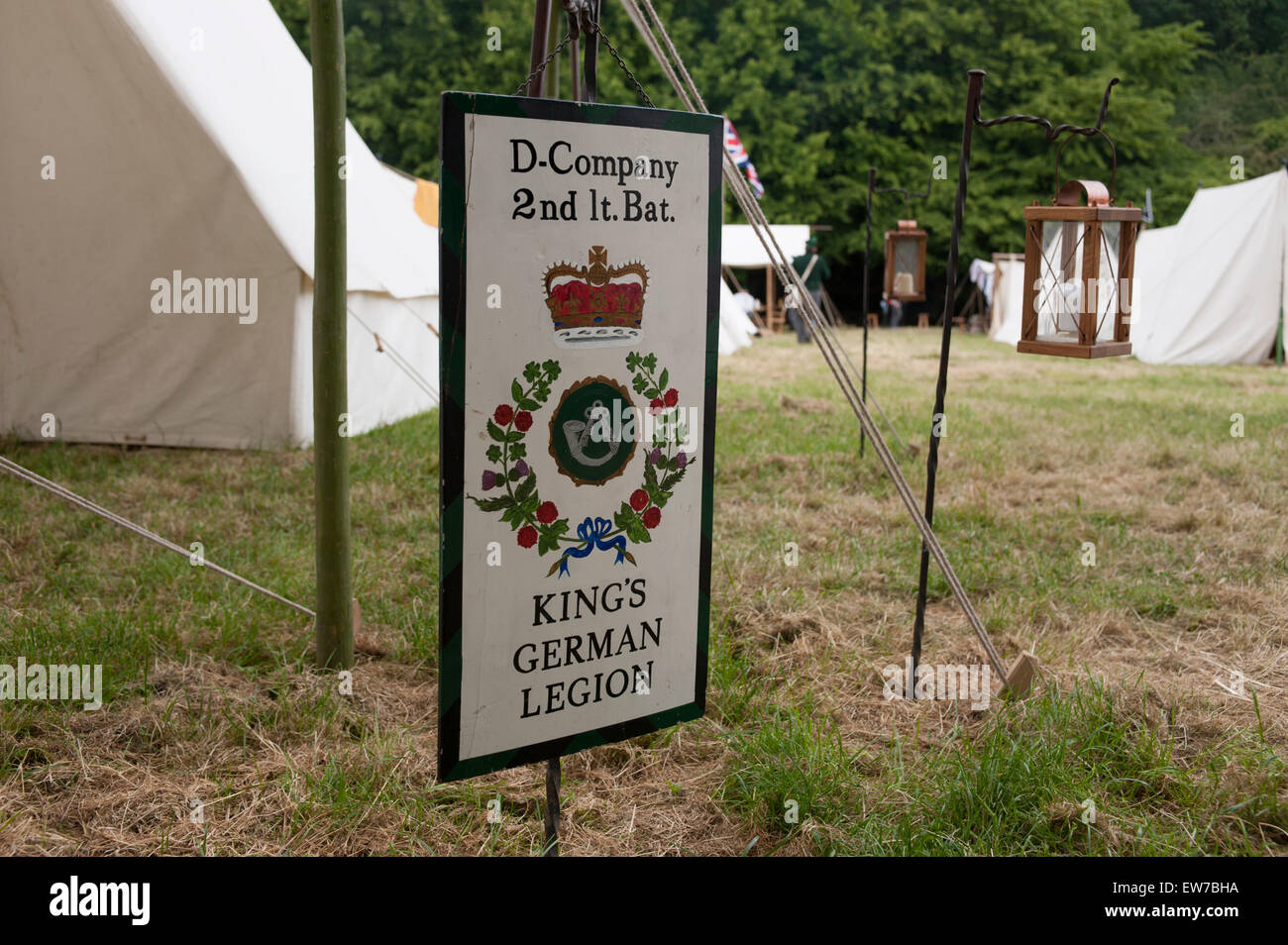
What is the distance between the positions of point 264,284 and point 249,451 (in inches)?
36.2

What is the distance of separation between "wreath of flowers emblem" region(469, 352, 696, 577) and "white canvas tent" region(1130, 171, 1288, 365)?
11.8m

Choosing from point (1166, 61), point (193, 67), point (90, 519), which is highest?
point (1166, 61)

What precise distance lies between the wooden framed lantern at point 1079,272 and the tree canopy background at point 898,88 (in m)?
23.3

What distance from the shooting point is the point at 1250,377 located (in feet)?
37.9

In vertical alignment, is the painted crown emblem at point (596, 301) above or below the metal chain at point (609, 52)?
below

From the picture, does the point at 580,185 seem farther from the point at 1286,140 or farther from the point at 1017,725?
the point at 1286,140

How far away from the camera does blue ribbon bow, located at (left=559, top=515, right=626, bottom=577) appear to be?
6.54 ft

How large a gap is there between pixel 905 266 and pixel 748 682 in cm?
469

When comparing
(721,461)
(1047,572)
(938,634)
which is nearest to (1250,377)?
(721,461)

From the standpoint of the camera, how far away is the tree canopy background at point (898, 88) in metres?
25.9

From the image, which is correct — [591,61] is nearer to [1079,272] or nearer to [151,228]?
[1079,272]

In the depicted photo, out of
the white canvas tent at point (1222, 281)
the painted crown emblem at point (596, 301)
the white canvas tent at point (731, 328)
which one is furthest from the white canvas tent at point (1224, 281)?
the painted crown emblem at point (596, 301)

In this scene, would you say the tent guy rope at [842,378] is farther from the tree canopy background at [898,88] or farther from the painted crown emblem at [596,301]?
the tree canopy background at [898,88]

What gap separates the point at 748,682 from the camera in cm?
315
